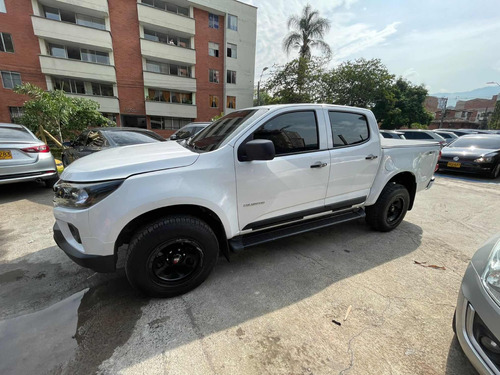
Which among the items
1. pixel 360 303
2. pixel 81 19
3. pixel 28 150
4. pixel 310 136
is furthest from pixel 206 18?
pixel 360 303

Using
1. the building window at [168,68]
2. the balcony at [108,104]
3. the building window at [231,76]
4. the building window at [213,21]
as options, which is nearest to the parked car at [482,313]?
the balcony at [108,104]

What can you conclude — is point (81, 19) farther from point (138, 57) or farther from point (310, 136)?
point (310, 136)

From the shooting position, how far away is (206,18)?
2333 centimetres

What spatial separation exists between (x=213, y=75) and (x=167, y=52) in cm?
483

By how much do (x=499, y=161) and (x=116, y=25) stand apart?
2595cm

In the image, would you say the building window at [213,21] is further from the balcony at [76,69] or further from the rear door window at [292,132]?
the rear door window at [292,132]

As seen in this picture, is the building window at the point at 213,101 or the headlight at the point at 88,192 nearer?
the headlight at the point at 88,192

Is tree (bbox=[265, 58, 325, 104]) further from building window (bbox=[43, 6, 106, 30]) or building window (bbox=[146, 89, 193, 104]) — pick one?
building window (bbox=[43, 6, 106, 30])

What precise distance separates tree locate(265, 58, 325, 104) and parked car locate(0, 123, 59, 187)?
1961cm

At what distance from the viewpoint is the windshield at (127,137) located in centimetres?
494

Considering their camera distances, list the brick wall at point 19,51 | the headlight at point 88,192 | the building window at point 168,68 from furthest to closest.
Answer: the building window at point 168,68 < the brick wall at point 19,51 < the headlight at point 88,192

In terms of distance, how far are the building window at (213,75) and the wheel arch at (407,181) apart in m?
24.2

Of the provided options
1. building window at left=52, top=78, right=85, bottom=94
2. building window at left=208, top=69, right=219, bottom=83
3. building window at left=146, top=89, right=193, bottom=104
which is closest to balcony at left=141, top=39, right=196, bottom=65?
building window at left=208, top=69, right=219, bottom=83

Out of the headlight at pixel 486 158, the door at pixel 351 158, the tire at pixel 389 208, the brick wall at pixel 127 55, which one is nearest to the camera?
the door at pixel 351 158
